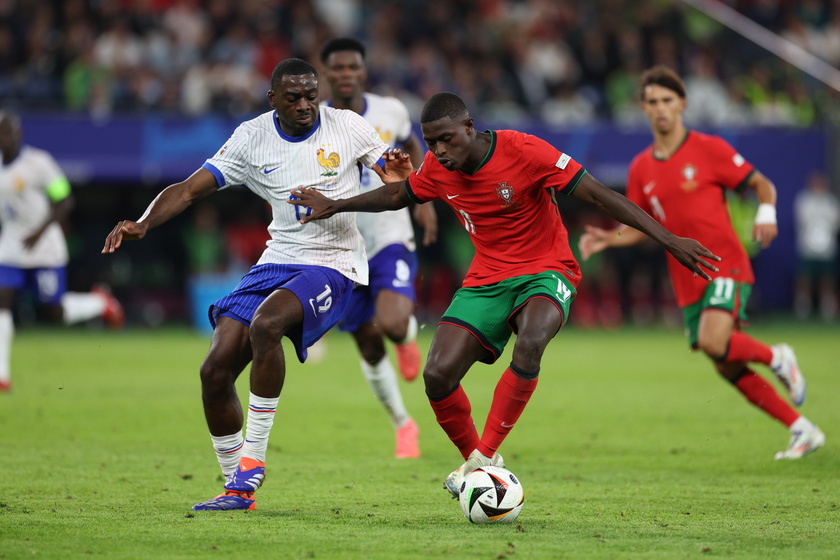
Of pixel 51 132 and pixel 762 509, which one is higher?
pixel 51 132

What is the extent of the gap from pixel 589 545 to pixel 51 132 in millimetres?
15574

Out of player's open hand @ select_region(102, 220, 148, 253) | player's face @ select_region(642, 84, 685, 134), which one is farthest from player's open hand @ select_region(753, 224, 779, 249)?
player's open hand @ select_region(102, 220, 148, 253)

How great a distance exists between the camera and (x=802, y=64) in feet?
72.2

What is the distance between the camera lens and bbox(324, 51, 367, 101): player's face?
8586 mm

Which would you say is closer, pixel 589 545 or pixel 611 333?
pixel 589 545

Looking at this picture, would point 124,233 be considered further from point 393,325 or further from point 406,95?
point 406,95

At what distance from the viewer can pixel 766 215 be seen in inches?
318

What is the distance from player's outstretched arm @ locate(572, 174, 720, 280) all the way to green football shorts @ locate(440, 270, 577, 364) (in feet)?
A: 1.81

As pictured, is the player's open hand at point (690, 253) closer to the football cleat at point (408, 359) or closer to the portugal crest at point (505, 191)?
the portugal crest at point (505, 191)

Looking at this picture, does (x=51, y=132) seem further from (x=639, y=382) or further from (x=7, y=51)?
(x=639, y=382)

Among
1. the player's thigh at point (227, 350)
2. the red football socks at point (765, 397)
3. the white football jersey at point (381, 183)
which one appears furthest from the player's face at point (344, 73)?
the red football socks at point (765, 397)

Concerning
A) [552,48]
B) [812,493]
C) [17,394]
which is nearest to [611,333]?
[552,48]

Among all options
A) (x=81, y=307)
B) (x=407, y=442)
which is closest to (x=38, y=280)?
(x=81, y=307)

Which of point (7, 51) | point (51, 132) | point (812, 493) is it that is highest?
point (7, 51)
